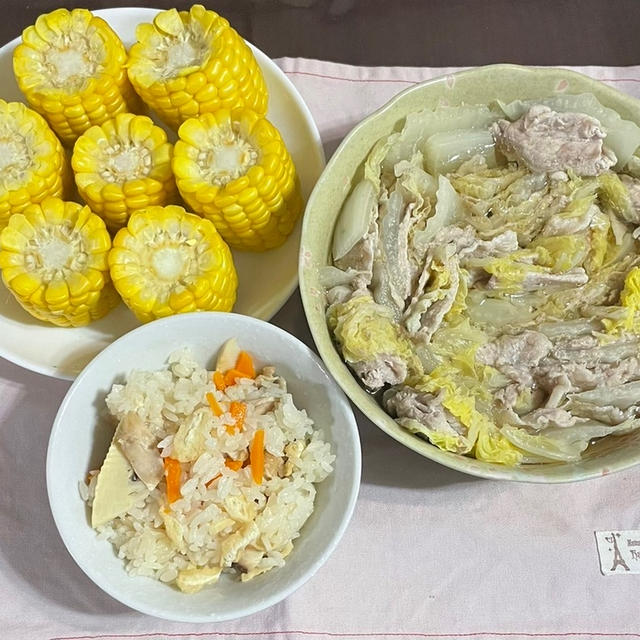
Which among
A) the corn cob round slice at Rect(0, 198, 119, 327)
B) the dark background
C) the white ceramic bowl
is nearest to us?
the white ceramic bowl

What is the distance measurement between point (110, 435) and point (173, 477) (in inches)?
6.9

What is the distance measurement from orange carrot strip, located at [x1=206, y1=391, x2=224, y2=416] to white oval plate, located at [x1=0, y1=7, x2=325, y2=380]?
0.67ft

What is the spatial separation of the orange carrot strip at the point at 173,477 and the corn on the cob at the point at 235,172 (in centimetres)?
44

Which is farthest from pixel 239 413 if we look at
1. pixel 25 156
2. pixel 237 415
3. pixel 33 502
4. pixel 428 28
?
pixel 428 28

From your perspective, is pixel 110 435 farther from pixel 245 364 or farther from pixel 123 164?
pixel 123 164

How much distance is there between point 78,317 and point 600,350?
92 centimetres

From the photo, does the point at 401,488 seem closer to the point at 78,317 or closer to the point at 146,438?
the point at 146,438

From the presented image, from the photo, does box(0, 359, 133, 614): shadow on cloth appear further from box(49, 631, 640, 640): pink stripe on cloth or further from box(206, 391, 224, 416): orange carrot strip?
box(206, 391, 224, 416): orange carrot strip

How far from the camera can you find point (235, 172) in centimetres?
139

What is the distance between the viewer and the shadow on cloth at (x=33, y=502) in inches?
55.4

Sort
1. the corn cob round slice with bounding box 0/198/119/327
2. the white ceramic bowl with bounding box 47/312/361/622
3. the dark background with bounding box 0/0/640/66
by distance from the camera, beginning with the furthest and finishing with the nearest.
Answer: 1. the dark background with bounding box 0/0/640/66
2. the corn cob round slice with bounding box 0/198/119/327
3. the white ceramic bowl with bounding box 47/312/361/622

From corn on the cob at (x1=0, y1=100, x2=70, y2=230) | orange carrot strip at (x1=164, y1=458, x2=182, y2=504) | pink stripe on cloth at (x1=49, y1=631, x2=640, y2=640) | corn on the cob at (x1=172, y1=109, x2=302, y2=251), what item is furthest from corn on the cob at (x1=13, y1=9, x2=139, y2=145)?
pink stripe on cloth at (x1=49, y1=631, x2=640, y2=640)

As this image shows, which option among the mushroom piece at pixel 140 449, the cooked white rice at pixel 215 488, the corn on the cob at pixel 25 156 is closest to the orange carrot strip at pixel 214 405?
the cooked white rice at pixel 215 488

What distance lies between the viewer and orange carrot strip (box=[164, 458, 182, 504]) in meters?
1.26
